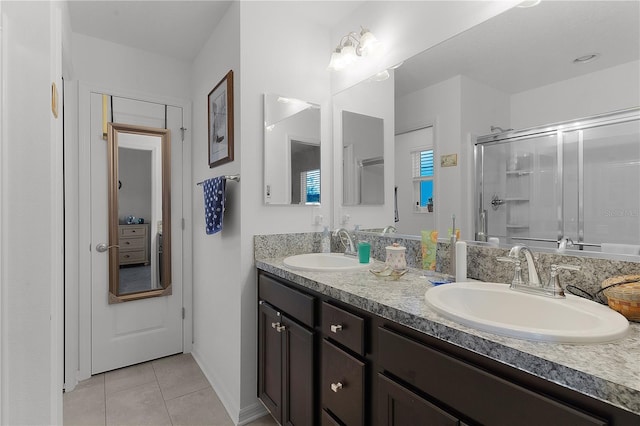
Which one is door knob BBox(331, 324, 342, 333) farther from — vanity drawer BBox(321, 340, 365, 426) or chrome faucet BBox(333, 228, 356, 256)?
chrome faucet BBox(333, 228, 356, 256)

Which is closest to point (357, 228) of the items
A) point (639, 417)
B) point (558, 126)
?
point (558, 126)

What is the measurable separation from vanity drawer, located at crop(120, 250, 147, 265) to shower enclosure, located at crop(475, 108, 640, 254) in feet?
8.00

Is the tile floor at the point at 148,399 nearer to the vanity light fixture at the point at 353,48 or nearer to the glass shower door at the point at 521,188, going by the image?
the glass shower door at the point at 521,188

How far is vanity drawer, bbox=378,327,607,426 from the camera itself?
0.66m

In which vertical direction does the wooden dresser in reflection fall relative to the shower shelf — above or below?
below

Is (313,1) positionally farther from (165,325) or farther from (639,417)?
(165,325)

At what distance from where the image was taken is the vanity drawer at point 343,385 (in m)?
1.15

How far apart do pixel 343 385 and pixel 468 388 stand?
560 millimetres

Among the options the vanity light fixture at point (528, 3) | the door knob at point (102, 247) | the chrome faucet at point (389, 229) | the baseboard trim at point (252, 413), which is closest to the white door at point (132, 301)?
the door knob at point (102, 247)

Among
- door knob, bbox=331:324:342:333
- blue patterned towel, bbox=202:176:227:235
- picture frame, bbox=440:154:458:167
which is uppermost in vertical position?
picture frame, bbox=440:154:458:167

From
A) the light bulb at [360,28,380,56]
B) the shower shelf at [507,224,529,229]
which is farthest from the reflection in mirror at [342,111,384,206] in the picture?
the shower shelf at [507,224,529,229]

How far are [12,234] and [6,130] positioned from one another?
0.33 meters

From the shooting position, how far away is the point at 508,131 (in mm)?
1300

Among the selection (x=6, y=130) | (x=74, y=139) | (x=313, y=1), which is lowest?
(x=6, y=130)
